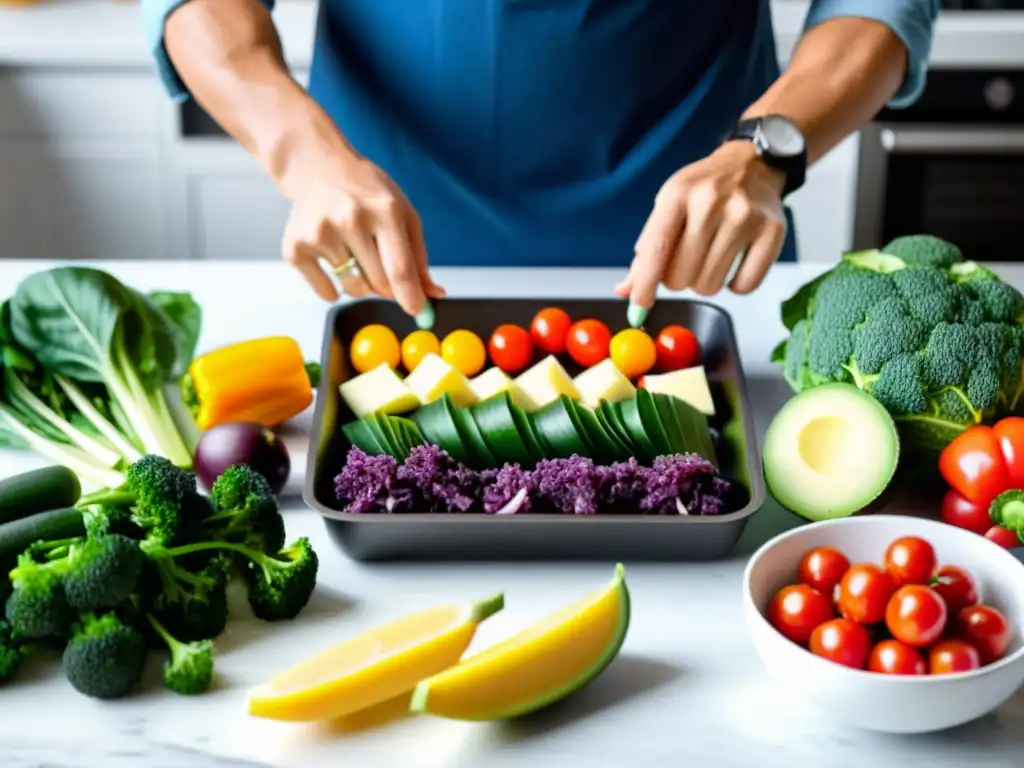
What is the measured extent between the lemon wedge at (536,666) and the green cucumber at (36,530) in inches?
13.2

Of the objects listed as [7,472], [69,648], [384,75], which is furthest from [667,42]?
[69,648]

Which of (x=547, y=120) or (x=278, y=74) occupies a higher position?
(x=278, y=74)

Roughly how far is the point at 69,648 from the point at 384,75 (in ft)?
3.64

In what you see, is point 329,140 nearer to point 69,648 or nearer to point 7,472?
point 7,472

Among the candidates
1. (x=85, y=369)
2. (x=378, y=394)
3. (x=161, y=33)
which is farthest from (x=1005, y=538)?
(x=161, y=33)

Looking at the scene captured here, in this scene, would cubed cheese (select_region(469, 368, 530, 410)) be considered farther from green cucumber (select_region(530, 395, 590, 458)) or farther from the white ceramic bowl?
the white ceramic bowl

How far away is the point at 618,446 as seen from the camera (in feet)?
4.06

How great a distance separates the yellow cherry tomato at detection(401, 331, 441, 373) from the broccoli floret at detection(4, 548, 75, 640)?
0.55m

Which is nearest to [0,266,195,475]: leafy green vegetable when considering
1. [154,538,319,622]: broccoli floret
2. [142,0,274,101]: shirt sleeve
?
[154,538,319,622]: broccoli floret

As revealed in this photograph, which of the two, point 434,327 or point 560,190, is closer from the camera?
point 434,327

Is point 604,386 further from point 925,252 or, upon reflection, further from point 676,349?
point 925,252

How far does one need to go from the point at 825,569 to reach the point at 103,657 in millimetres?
544

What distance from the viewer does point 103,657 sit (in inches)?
38.3

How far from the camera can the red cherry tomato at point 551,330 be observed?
4.91 feet
